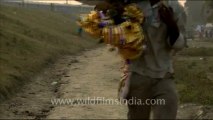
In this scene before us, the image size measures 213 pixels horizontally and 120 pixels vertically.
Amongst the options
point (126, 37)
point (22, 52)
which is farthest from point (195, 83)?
point (126, 37)

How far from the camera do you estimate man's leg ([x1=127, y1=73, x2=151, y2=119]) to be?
4.12m

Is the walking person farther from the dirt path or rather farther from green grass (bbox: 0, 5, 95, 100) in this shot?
green grass (bbox: 0, 5, 95, 100)

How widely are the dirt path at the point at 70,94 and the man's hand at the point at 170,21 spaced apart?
6.50ft

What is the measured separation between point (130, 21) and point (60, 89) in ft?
27.8

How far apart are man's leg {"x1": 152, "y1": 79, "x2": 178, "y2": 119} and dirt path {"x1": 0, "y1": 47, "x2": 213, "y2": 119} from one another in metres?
1.93

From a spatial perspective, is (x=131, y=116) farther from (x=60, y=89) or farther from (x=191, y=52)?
(x=191, y=52)

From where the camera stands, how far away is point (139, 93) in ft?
13.7

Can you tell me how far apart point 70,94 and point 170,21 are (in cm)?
739

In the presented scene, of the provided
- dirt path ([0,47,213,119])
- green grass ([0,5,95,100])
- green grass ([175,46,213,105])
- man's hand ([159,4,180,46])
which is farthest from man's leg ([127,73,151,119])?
green grass ([0,5,95,100])

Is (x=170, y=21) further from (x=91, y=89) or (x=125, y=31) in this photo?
(x=91, y=89)

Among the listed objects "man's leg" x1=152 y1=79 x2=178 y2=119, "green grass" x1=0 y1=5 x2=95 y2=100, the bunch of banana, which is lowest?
"green grass" x1=0 y1=5 x2=95 y2=100

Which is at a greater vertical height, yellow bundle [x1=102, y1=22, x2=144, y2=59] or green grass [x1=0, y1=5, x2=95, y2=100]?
yellow bundle [x1=102, y1=22, x2=144, y2=59]

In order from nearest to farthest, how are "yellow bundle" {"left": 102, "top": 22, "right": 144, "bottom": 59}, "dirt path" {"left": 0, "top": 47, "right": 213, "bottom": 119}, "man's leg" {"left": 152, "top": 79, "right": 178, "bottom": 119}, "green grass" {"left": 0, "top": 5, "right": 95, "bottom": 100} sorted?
"yellow bundle" {"left": 102, "top": 22, "right": 144, "bottom": 59} → "man's leg" {"left": 152, "top": 79, "right": 178, "bottom": 119} → "dirt path" {"left": 0, "top": 47, "right": 213, "bottom": 119} → "green grass" {"left": 0, "top": 5, "right": 95, "bottom": 100}

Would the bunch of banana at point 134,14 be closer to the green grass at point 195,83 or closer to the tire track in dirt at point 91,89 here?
the tire track in dirt at point 91,89
